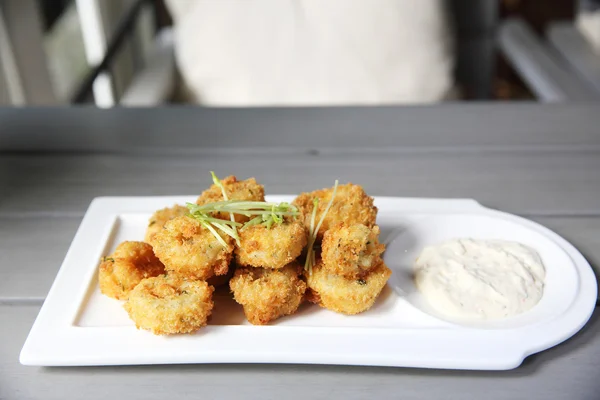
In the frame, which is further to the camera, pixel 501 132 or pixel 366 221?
pixel 501 132

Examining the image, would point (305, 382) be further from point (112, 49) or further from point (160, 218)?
point (112, 49)

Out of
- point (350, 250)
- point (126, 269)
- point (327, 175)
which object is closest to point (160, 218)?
point (126, 269)

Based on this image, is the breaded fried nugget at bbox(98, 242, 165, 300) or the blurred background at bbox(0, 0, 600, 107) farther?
the blurred background at bbox(0, 0, 600, 107)

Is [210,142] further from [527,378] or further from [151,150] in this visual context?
[527,378]

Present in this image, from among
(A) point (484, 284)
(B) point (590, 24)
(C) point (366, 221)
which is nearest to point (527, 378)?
(A) point (484, 284)

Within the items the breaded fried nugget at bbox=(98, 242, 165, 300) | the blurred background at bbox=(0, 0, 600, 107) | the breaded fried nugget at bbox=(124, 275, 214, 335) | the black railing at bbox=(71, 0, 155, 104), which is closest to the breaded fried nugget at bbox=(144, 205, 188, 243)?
the breaded fried nugget at bbox=(98, 242, 165, 300)

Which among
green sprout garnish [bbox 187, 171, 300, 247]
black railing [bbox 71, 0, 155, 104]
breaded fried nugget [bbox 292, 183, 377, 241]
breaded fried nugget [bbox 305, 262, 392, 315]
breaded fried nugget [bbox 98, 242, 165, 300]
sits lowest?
black railing [bbox 71, 0, 155, 104]

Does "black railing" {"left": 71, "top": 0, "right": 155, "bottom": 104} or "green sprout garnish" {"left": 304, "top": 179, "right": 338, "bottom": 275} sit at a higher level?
"green sprout garnish" {"left": 304, "top": 179, "right": 338, "bottom": 275}

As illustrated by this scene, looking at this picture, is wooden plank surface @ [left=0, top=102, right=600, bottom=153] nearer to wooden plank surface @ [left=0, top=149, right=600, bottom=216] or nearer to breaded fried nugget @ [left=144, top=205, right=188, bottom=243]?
wooden plank surface @ [left=0, top=149, right=600, bottom=216]
